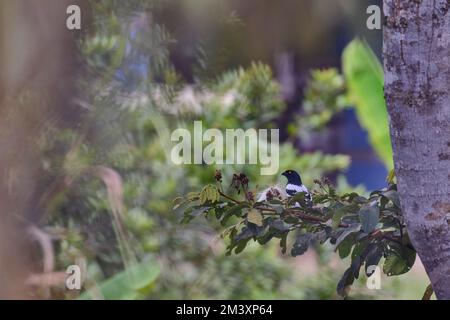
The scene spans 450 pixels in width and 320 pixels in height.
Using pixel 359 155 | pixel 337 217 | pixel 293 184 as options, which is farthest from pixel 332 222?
pixel 359 155

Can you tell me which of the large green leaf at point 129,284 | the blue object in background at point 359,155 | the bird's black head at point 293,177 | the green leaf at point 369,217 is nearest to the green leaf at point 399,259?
the green leaf at point 369,217

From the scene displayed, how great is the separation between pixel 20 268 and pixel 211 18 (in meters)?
0.96

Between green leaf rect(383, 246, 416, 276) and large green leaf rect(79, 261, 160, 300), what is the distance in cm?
104

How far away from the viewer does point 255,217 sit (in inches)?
49.5

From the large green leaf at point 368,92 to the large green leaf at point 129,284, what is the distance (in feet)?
2.60

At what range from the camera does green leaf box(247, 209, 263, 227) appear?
125cm

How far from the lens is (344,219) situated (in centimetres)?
125

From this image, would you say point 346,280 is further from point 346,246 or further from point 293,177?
point 293,177

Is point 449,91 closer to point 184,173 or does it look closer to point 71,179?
point 184,173

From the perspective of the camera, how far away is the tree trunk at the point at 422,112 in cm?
107

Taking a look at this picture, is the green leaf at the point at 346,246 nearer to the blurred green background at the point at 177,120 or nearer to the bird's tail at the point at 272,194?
the bird's tail at the point at 272,194

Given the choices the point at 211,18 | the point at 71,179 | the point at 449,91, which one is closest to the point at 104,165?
the point at 71,179

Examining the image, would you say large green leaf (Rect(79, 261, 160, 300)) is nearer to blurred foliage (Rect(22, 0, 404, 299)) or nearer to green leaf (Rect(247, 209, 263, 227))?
blurred foliage (Rect(22, 0, 404, 299))
